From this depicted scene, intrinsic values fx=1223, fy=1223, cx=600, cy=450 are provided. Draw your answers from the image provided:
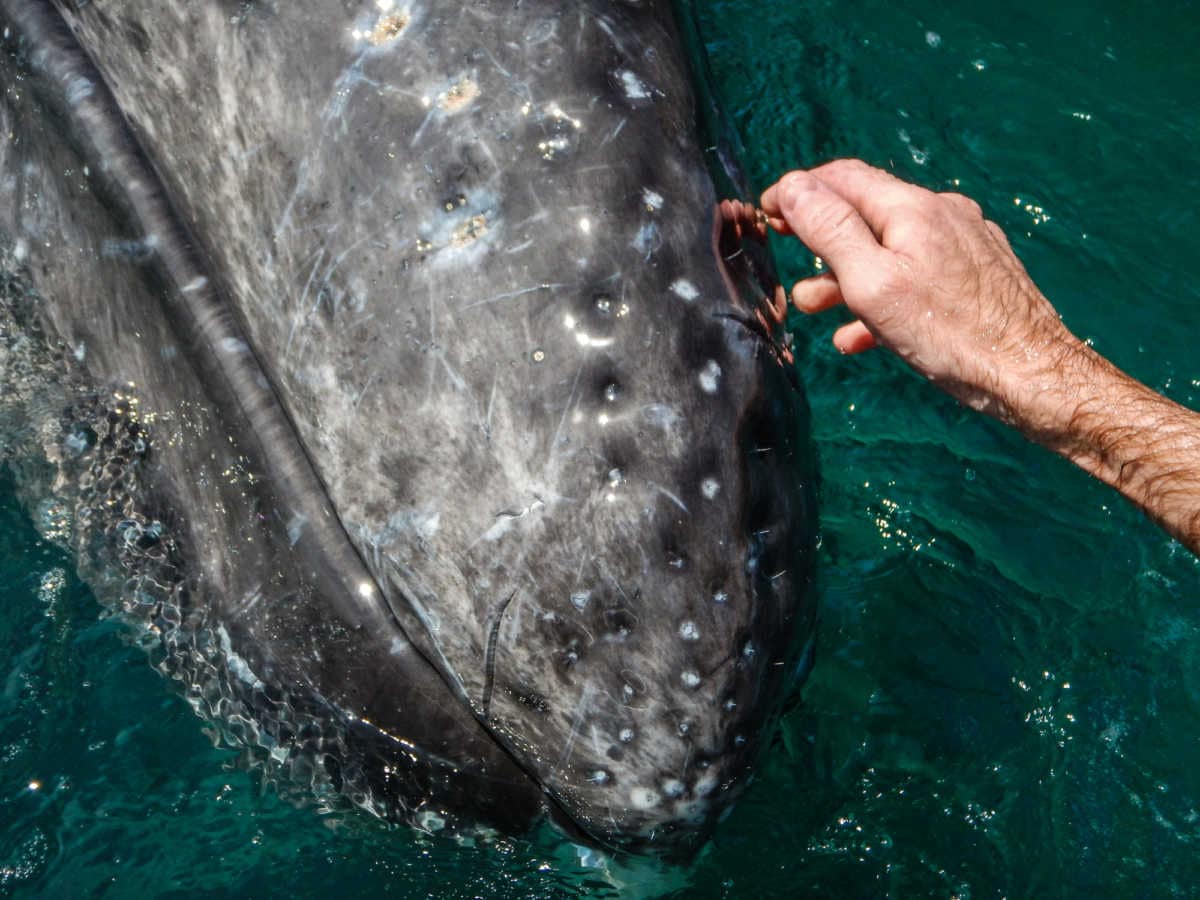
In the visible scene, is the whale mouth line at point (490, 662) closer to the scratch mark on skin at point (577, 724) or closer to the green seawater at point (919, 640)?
the scratch mark on skin at point (577, 724)

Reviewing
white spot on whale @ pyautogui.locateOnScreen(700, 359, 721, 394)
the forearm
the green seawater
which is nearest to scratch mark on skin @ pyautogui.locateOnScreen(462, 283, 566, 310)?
white spot on whale @ pyautogui.locateOnScreen(700, 359, 721, 394)

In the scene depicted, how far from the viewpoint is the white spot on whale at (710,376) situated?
3.37 meters

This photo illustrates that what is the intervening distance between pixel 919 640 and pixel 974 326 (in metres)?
1.67

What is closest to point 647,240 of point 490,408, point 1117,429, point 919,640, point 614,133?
point 614,133

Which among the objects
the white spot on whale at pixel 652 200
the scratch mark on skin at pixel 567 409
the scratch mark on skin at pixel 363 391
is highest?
the white spot on whale at pixel 652 200

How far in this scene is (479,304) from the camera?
129 inches

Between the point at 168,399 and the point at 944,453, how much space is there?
4.16 m

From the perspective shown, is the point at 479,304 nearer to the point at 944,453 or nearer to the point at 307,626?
the point at 307,626

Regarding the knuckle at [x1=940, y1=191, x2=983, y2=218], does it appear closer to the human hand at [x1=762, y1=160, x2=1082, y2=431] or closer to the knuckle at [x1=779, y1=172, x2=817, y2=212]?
the human hand at [x1=762, y1=160, x2=1082, y2=431]

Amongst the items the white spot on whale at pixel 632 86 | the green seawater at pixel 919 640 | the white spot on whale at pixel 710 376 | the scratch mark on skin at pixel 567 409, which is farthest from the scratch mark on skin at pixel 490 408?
the green seawater at pixel 919 640

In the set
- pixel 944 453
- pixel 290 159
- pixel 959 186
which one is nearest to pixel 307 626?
pixel 290 159

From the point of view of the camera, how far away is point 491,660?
354 cm

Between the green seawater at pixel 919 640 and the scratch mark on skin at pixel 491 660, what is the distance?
0.71 meters

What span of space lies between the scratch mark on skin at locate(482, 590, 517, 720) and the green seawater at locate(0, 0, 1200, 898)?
2.34ft
